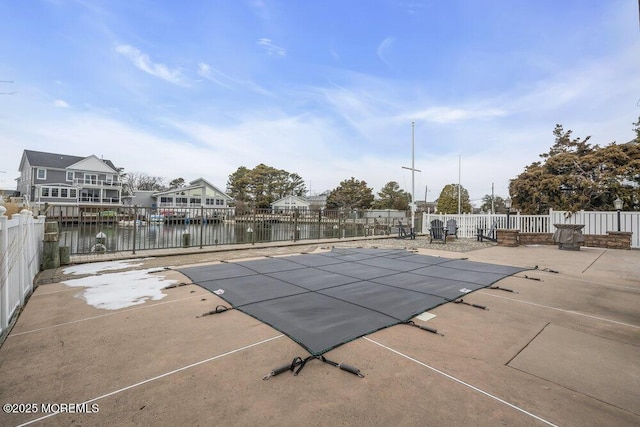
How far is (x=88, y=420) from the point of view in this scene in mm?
1397

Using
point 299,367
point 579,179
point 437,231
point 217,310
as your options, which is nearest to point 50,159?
point 217,310

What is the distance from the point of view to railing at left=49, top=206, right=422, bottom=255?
662 cm

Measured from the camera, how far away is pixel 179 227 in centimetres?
789

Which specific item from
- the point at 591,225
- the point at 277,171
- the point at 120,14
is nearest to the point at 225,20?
the point at 120,14

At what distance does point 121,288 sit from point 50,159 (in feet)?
119

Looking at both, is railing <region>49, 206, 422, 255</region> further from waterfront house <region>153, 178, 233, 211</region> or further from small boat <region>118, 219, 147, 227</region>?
waterfront house <region>153, 178, 233, 211</region>

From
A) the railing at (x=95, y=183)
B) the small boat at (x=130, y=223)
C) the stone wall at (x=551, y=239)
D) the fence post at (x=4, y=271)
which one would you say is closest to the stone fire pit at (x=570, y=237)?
the stone wall at (x=551, y=239)

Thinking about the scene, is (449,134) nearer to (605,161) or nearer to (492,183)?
(605,161)

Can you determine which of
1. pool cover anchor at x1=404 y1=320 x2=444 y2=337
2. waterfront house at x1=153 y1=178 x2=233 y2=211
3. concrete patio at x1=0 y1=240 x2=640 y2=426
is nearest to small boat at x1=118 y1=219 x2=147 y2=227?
concrete patio at x1=0 y1=240 x2=640 y2=426

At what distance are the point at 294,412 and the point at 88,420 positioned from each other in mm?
1069

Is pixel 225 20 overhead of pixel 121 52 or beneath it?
overhead

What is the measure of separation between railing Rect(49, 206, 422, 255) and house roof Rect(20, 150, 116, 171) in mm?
28028

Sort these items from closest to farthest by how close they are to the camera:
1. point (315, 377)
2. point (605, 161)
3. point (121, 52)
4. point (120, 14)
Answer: point (315, 377) < point (120, 14) < point (121, 52) < point (605, 161)

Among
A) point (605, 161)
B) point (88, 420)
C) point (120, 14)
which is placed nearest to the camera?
point (88, 420)
